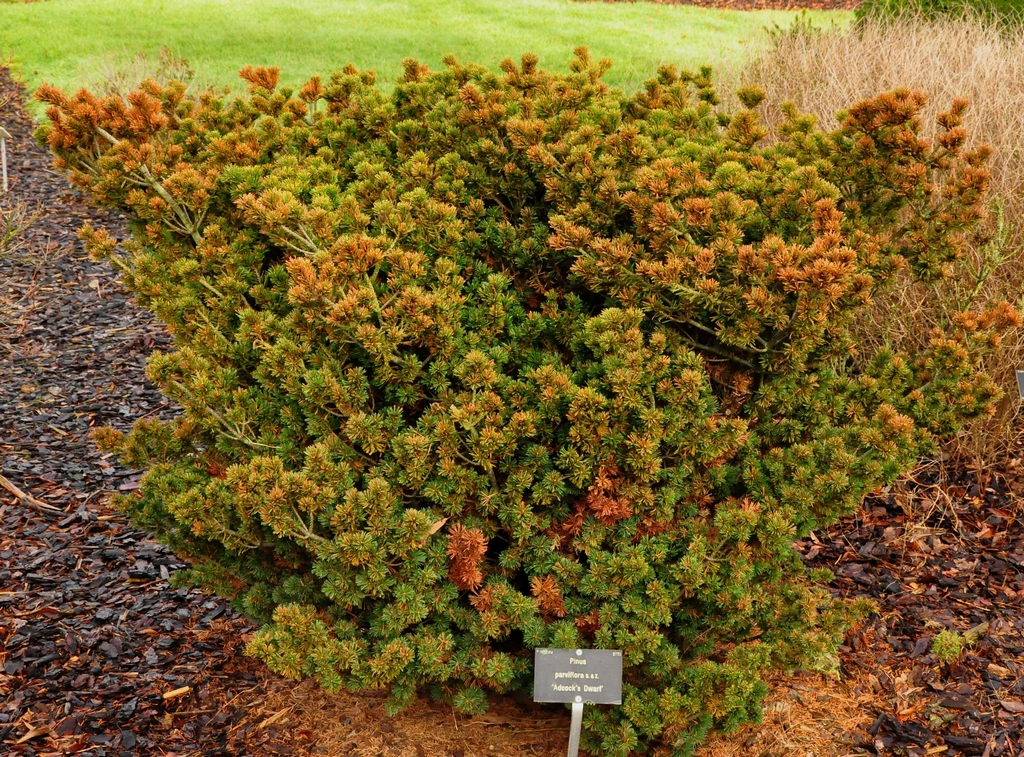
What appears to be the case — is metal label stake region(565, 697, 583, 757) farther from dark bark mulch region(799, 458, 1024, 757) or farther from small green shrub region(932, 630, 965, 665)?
small green shrub region(932, 630, 965, 665)

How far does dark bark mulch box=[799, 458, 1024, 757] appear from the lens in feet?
10.1

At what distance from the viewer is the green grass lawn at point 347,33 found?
1298cm

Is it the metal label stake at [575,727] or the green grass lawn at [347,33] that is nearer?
the metal label stake at [575,727]

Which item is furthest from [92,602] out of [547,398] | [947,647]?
[947,647]

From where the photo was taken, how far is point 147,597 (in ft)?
12.5

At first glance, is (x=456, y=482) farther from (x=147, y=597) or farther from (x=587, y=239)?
(x=147, y=597)

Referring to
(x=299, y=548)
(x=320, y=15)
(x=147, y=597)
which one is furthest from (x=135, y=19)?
(x=299, y=548)

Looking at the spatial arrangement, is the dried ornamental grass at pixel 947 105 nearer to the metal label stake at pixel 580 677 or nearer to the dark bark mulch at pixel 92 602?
the metal label stake at pixel 580 677

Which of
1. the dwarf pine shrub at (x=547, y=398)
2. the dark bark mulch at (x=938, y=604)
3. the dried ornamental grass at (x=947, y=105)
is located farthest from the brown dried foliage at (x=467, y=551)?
the dried ornamental grass at (x=947, y=105)

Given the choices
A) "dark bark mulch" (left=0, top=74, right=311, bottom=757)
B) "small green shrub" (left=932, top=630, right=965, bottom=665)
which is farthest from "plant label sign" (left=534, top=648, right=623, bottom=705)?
"small green shrub" (left=932, top=630, right=965, bottom=665)

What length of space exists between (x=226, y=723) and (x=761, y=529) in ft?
6.13

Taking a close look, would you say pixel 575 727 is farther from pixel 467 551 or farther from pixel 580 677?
pixel 467 551

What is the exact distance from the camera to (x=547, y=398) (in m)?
2.49

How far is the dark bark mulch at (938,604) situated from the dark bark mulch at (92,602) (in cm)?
208
